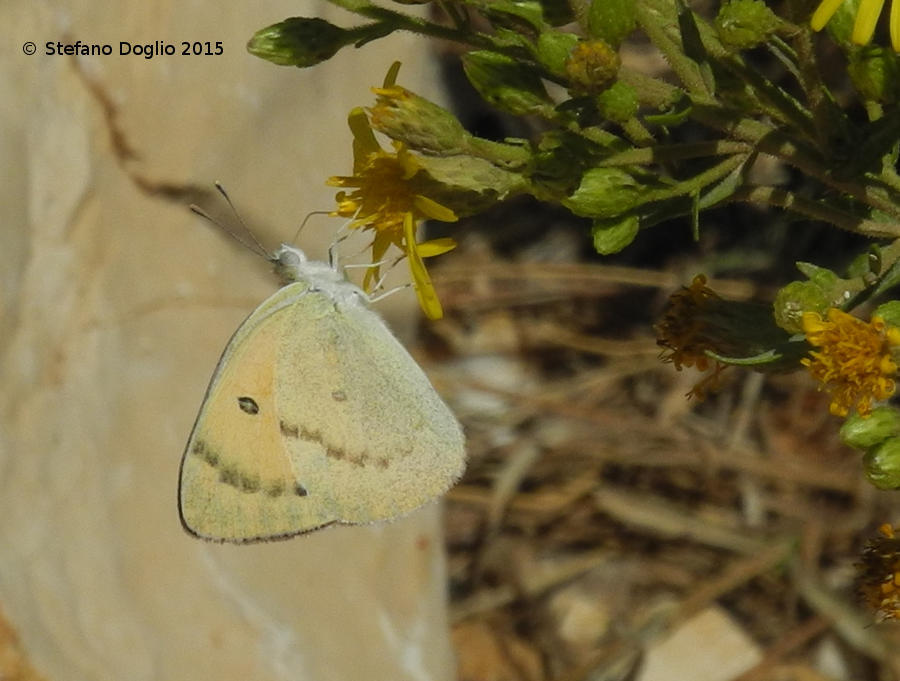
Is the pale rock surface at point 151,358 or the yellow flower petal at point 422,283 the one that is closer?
the yellow flower petal at point 422,283

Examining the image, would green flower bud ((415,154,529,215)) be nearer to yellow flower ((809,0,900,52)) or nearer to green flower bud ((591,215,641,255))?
green flower bud ((591,215,641,255))

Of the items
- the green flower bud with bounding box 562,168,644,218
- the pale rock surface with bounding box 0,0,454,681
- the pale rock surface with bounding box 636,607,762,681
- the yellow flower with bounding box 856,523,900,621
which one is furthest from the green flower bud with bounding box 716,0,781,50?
the pale rock surface with bounding box 636,607,762,681

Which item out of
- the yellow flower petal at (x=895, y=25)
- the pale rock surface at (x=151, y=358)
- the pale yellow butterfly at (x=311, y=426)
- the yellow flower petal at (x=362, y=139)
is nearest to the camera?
the yellow flower petal at (x=895, y=25)

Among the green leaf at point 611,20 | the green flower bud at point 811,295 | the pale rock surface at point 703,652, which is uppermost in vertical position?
the green leaf at point 611,20

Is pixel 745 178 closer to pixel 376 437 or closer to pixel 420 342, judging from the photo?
pixel 376 437

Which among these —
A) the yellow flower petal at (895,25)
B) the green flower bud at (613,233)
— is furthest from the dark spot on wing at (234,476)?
the yellow flower petal at (895,25)

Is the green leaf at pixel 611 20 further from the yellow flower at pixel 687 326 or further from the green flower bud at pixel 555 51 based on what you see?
the yellow flower at pixel 687 326

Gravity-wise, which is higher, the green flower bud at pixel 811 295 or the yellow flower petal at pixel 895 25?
the yellow flower petal at pixel 895 25

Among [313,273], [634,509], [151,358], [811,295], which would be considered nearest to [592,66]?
[811,295]
